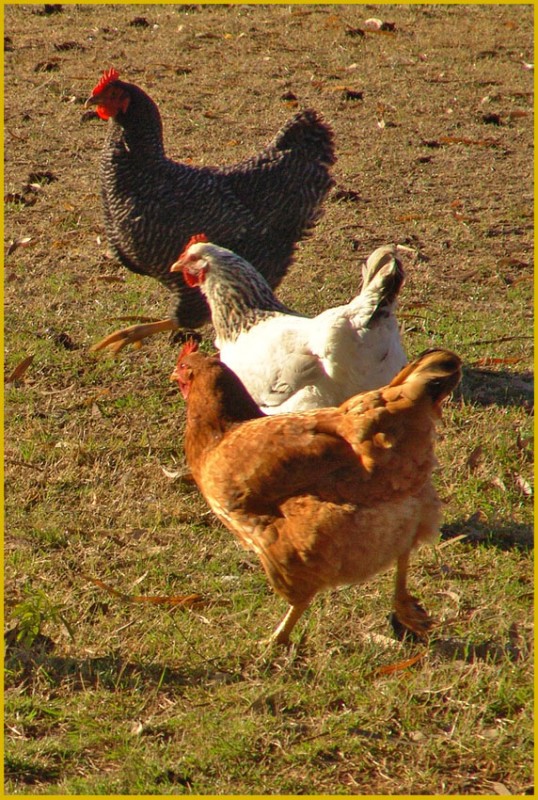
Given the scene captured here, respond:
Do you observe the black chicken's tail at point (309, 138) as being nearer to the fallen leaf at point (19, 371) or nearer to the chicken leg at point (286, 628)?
the fallen leaf at point (19, 371)

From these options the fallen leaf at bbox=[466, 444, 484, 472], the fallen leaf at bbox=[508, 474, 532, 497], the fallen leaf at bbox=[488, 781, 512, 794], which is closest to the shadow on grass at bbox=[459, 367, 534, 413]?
the fallen leaf at bbox=[466, 444, 484, 472]

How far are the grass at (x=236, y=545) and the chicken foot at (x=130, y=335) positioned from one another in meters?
0.11

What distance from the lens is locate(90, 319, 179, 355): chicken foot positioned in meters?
5.59

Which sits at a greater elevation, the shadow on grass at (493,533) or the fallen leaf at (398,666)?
the shadow on grass at (493,533)

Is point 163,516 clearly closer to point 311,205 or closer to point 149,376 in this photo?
point 149,376

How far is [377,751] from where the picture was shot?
9.75 ft

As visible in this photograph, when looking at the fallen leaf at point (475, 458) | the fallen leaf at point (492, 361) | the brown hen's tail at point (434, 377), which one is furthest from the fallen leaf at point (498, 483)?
the brown hen's tail at point (434, 377)

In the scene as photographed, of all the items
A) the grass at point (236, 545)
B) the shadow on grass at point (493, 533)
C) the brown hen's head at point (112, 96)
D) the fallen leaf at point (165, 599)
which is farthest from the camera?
the brown hen's head at point (112, 96)

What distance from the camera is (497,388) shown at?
5.29 metres

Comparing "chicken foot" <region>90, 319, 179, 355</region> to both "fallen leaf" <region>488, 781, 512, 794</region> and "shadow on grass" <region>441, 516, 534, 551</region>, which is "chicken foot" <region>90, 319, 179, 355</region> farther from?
"fallen leaf" <region>488, 781, 512, 794</region>

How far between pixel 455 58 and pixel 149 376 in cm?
750

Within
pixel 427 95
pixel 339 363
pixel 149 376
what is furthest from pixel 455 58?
pixel 339 363

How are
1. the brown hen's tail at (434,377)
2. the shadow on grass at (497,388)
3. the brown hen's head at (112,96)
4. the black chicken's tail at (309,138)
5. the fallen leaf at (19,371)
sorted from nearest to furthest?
the brown hen's tail at (434,377) → the shadow on grass at (497,388) → the fallen leaf at (19,371) → the brown hen's head at (112,96) → the black chicken's tail at (309,138)

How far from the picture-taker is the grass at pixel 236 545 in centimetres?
296
